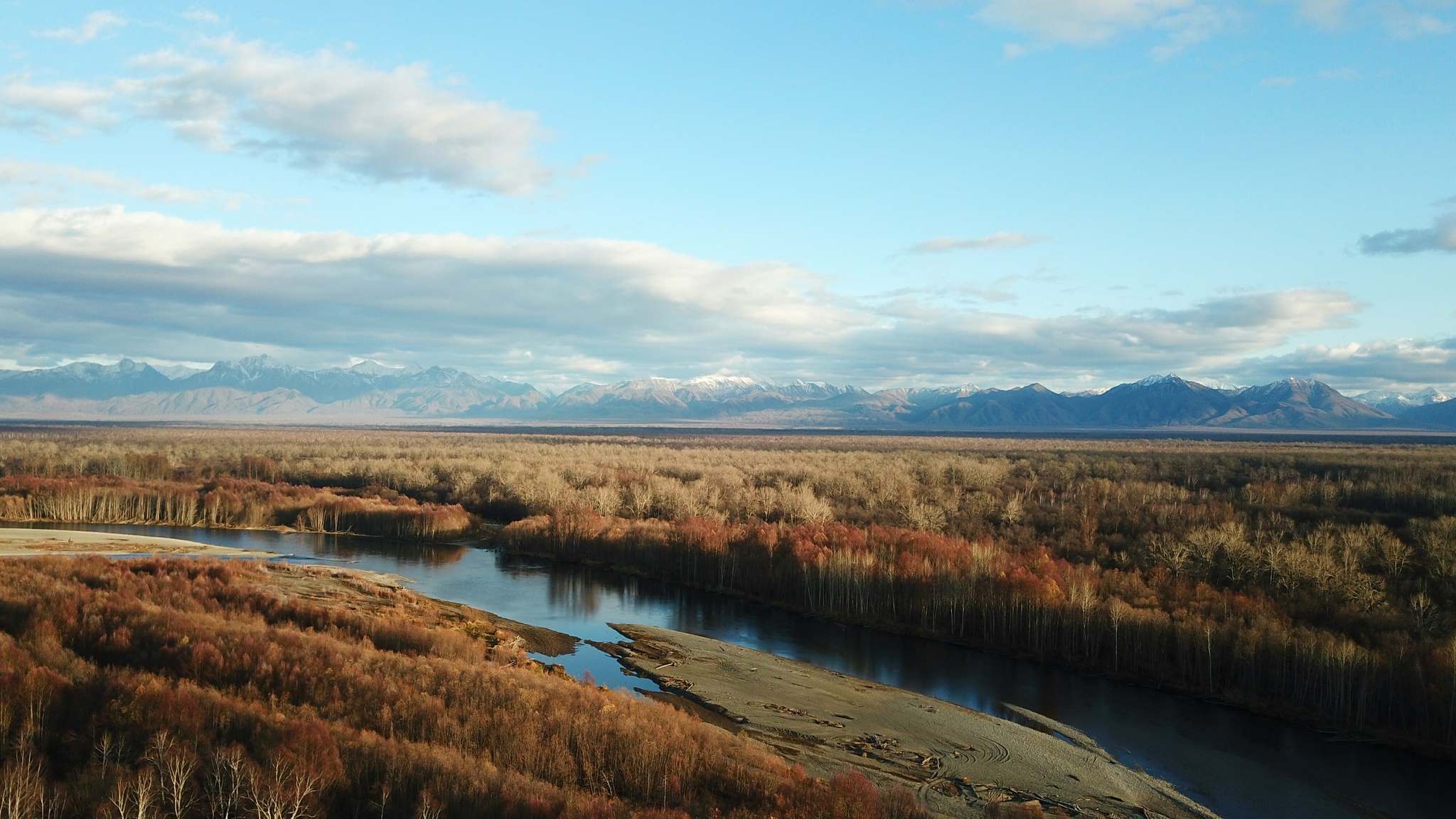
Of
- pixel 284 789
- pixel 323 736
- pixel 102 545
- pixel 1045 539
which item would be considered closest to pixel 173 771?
pixel 284 789

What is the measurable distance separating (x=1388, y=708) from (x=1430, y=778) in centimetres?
359

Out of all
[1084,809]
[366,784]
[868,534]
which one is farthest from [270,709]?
[868,534]

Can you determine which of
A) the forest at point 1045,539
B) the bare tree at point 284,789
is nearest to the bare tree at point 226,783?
the bare tree at point 284,789

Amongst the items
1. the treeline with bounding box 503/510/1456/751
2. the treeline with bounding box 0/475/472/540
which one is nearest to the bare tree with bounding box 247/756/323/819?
the treeline with bounding box 503/510/1456/751

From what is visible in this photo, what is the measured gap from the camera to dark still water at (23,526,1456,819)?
24422 mm

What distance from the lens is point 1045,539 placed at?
55.6m

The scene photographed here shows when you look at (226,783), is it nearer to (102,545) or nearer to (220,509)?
(102,545)

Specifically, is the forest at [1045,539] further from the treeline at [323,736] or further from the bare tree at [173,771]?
the bare tree at [173,771]

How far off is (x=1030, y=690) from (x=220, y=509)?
71.1 m

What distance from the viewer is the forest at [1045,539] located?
106 feet

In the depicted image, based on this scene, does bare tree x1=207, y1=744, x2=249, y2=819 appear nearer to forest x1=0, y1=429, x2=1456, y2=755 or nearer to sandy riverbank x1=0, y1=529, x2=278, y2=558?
forest x1=0, y1=429, x2=1456, y2=755

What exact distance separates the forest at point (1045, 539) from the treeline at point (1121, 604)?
11cm

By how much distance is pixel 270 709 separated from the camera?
813 inches

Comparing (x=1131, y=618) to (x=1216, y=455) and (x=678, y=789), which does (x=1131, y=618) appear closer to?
(x=678, y=789)
